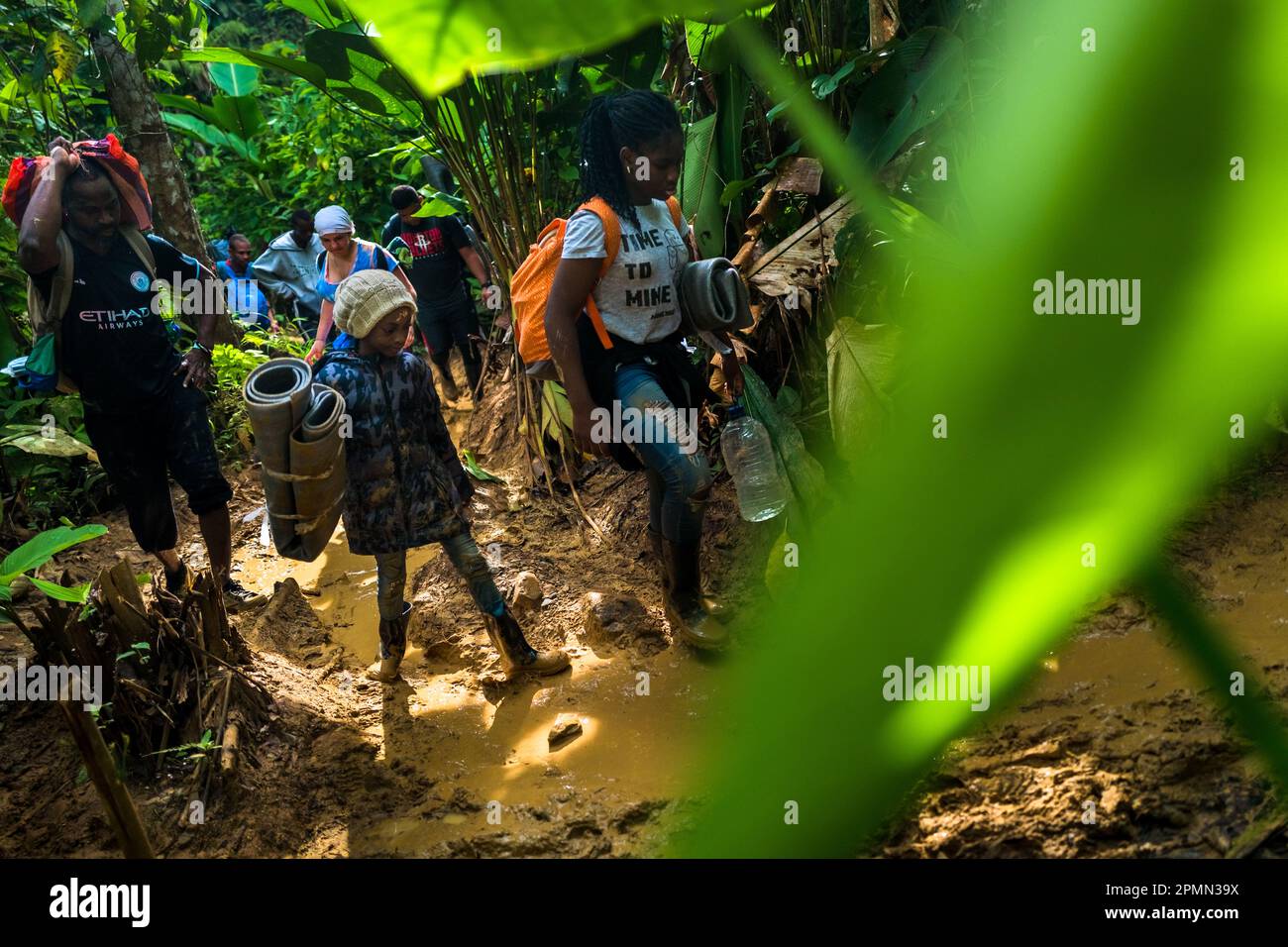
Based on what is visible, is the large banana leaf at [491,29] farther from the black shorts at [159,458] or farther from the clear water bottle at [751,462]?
the black shorts at [159,458]

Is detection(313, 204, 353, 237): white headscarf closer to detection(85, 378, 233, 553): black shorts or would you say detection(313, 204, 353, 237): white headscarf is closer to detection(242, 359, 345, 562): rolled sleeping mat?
detection(85, 378, 233, 553): black shorts

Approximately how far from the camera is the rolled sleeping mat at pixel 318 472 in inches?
118

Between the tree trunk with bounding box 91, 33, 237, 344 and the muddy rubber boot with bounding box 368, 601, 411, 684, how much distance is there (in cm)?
300

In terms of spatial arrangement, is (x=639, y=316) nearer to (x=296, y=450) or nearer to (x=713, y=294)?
(x=713, y=294)

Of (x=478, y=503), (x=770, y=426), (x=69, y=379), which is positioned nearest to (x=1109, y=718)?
(x=770, y=426)

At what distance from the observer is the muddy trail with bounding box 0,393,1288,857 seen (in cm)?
225

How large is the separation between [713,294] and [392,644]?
1.63 meters

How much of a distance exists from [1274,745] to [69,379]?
4165 millimetres

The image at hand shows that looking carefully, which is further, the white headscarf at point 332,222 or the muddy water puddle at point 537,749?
the white headscarf at point 332,222

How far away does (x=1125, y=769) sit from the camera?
2.35 metres

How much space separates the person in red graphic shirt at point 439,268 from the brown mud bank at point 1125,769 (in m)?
4.38

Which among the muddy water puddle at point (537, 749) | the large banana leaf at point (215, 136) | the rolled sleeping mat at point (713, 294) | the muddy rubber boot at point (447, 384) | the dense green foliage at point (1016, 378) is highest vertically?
the large banana leaf at point (215, 136)

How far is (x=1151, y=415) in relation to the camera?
198 millimetres

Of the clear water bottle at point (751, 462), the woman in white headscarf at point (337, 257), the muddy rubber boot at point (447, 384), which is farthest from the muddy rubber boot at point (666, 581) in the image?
the muddy rubber boot at point (447, 384)
